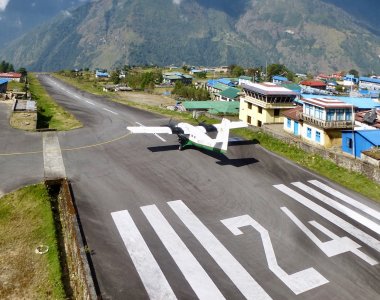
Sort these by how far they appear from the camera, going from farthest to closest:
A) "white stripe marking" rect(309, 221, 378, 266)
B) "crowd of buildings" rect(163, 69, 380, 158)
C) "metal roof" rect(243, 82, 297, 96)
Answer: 1. "metal roof" rect(243, 82, 297, 96)
2. "crowd of buildings" rect(163, 69, 380, 158)
3. "white stripe marking" rect(309, 221, 378, 266)

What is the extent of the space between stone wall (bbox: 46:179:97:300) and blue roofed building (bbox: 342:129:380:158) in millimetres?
39397

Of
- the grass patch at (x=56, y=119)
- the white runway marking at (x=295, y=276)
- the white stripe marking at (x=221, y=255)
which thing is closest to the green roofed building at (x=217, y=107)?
the grass patch at (x=56, y=119)

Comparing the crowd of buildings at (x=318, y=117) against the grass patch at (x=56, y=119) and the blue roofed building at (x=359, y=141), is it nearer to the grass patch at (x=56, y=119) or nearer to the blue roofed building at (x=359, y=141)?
the blue roofed building at (x=359, y=141)

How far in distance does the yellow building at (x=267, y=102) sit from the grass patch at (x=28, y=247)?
52485 mm

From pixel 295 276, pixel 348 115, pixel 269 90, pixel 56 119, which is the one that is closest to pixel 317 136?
pixel 348 115

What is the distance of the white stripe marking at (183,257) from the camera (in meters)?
21.9

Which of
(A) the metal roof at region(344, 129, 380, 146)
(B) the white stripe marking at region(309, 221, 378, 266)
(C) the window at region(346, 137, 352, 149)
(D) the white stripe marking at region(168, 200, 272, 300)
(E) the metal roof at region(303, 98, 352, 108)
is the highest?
(E) the metal roof at region(303, 98, 352, 108)

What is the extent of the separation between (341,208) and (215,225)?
12817mm

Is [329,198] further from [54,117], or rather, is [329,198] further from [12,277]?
[54,117]

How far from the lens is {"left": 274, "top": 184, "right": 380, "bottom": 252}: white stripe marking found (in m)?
28.0

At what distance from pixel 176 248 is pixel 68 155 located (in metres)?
24.8

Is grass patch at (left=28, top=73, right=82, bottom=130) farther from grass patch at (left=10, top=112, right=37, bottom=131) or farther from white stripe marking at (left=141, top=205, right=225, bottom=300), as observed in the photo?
white stripe marking at (left=141, top=205, right=225, bottom=300)

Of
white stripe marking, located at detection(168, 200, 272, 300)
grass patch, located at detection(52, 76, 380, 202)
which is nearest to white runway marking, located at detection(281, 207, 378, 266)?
white stripe marking, located at detection(168, 200, 272, 300)

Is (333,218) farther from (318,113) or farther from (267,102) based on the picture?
(267,102)
